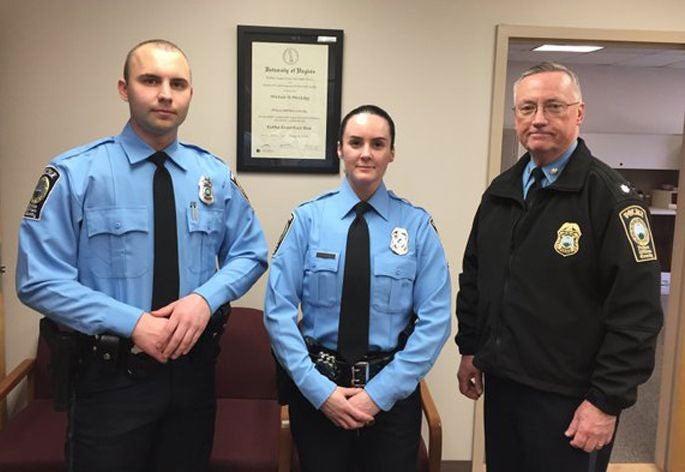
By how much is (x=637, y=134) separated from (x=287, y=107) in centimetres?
563

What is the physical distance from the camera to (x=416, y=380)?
165 centimetres

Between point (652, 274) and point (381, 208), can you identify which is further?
point (381, 208)

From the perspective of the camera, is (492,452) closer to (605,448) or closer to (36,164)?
(605,448)

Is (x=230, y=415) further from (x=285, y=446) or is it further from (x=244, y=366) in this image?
(x=285, y=446)

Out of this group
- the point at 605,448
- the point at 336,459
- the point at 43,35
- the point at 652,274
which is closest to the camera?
the point at 652,274

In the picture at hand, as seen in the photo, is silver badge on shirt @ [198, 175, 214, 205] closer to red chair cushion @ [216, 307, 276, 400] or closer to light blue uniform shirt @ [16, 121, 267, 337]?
light blue uniform shirt @ [16, 121, 267, 337]

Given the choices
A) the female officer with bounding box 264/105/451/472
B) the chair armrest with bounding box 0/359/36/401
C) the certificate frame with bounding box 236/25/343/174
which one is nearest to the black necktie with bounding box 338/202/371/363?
the female officer with bounding box 264/105/451/472

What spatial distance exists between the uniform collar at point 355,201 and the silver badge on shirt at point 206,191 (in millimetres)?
368

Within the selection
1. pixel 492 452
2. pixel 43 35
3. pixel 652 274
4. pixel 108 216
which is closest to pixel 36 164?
pixel 43 35

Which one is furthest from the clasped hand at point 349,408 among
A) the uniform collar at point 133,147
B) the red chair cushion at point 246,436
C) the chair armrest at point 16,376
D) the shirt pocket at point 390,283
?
the chair armrest at point 16,376

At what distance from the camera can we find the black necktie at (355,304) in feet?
5.42

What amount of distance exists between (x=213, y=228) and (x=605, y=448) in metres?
1.20

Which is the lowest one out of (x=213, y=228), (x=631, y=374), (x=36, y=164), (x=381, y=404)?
(x=381, y=404)

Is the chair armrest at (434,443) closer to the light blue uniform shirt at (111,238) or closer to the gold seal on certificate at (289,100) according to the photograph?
the light blue uniform shirt at (111,238)
